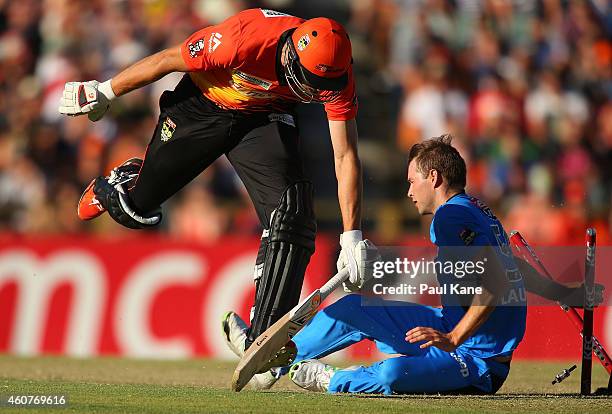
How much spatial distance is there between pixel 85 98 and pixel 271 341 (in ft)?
7.27

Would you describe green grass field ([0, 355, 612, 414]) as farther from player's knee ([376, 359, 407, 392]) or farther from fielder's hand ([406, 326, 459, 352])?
fielder's hand ([406, 326, 459, 352])

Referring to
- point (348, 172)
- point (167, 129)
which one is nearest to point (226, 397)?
point (348, 172)

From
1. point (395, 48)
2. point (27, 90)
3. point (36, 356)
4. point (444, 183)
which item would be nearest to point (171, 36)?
point (27, 90)

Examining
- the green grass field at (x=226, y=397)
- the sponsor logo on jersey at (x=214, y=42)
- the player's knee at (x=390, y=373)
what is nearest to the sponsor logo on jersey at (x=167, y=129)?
the sponsor logo on jersey at (x=214, y=42)

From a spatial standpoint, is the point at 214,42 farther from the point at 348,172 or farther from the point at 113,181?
the point at 113,181

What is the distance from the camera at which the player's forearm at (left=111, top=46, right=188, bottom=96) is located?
722 cm

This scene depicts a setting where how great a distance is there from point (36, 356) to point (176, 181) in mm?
4396

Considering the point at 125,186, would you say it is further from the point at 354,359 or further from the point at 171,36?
the point at 171,36

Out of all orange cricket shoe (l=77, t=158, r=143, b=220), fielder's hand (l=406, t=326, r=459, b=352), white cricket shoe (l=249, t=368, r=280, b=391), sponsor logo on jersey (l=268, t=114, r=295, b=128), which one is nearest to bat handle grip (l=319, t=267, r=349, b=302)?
white cricket shoe (l=249, t=368, r=280, b=391)

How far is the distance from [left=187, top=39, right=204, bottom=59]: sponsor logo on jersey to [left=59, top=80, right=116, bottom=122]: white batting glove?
Result: 752mm

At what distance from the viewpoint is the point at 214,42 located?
280 inches

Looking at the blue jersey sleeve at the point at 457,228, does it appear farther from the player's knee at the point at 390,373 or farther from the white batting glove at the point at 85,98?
the white batting glove at the point at 85,98

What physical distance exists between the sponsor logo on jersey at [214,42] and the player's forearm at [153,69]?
8.8 inches

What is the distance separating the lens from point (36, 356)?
11.3 metres
